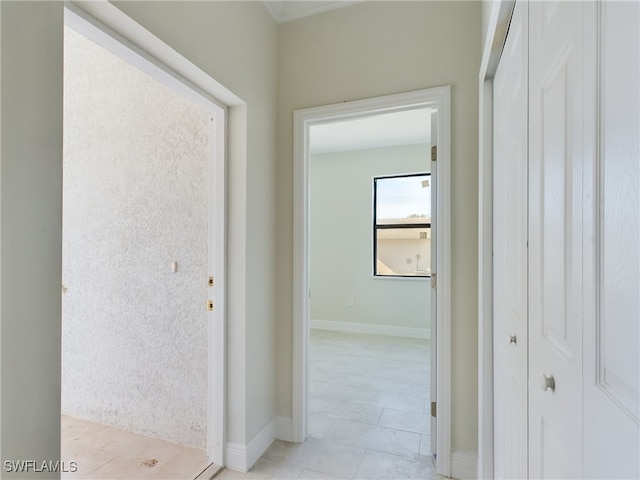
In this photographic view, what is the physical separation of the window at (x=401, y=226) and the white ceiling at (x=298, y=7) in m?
2.96

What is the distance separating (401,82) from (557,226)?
1474mm

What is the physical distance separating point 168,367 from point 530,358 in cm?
198

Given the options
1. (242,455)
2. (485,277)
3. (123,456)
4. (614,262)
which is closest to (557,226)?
(614,262)

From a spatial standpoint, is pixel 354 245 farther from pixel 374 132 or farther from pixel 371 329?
pixel 374 132

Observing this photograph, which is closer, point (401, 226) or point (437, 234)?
point (437, 234)

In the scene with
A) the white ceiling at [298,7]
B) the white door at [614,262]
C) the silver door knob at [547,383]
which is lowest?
the silver door knob at [547,383]

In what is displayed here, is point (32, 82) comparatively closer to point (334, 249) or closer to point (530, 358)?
point (530, 358)

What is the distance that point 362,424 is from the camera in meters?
2.28

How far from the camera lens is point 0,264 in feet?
1.91

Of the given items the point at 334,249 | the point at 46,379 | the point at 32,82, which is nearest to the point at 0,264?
Result: the point at 46,379

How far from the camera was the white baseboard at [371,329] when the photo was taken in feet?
14.8

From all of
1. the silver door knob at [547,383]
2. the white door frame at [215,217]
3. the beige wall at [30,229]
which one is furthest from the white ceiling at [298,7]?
the silver door knob at [547,383]

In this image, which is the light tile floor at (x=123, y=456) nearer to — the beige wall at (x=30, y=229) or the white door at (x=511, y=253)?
the beige wall at (x=30, y=229)

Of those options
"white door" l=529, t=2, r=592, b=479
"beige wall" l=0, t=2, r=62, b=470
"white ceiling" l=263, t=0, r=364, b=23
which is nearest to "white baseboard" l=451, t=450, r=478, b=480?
"white door" l=529, t=2, r=592, b=479
